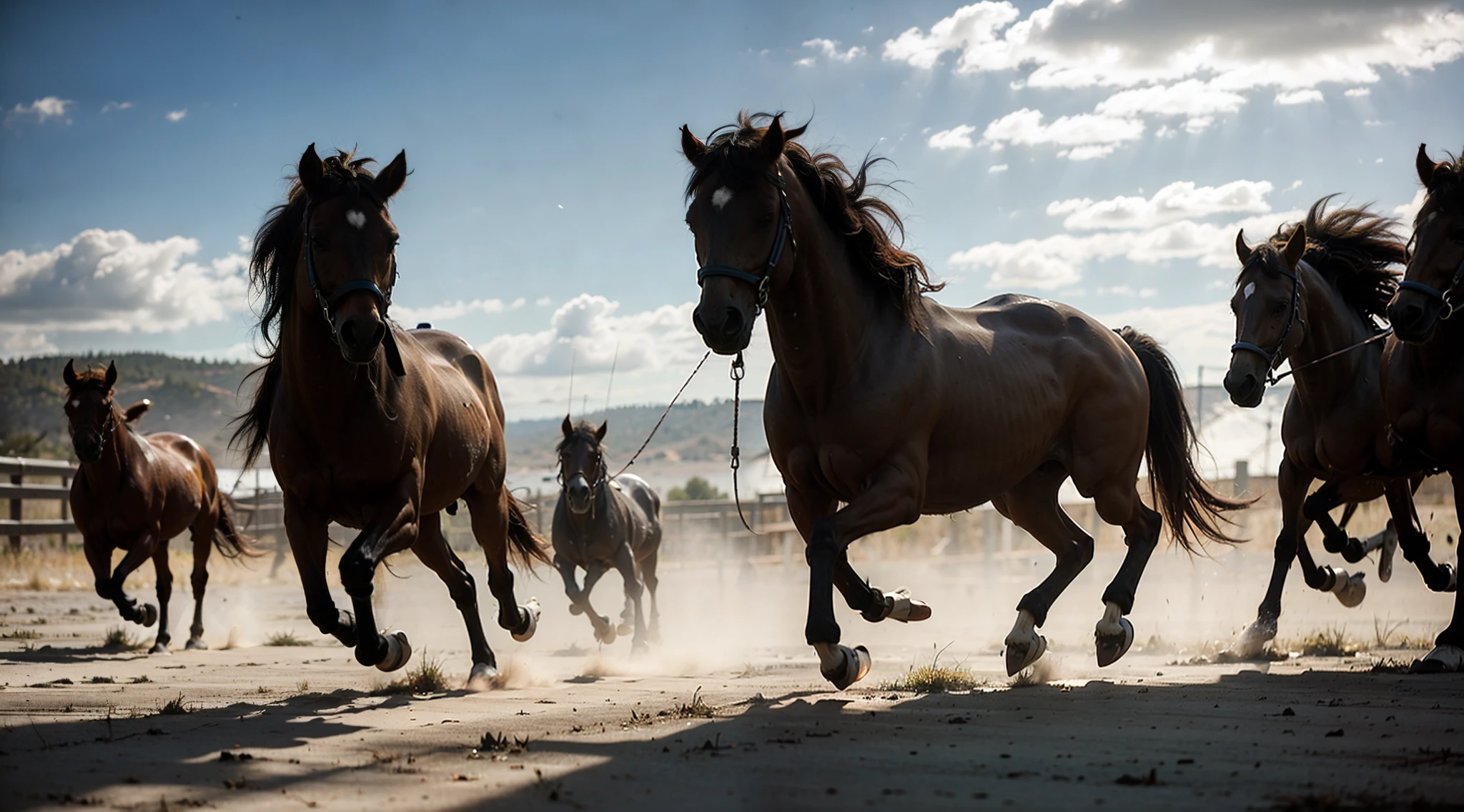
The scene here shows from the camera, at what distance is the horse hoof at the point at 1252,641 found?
811 cm

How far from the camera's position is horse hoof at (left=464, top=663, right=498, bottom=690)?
688cm

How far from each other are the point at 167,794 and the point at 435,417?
3.38 m

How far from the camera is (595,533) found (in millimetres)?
13805

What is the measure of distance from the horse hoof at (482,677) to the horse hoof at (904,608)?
7.87ft

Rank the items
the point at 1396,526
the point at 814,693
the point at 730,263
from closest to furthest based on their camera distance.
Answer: the point at 730,263 < the point at 814,693 < the point at 1396,526

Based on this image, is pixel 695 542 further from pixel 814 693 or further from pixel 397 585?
pixel 814 693

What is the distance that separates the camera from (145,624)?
35.7 ft

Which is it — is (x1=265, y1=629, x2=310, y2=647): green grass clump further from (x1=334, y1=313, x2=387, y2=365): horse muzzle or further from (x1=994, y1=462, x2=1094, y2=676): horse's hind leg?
(x1=994, y1=462, x2=1094, y2=676): horse's hind leg

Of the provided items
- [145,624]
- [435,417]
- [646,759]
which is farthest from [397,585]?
[646,759]

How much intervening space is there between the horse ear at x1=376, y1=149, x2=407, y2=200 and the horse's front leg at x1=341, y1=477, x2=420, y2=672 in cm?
140

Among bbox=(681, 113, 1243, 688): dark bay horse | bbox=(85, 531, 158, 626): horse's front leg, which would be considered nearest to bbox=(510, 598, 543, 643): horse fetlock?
bbox=(681, 113, 1243, 688): dark bay horse

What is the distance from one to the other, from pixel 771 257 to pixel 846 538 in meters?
1.29

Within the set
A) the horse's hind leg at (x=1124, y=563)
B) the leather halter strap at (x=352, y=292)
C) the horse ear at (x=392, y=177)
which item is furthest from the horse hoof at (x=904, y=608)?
the horse ear at (x=392, y=177)

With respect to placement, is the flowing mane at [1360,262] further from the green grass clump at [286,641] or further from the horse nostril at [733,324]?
the green grass clump at [286,641]
